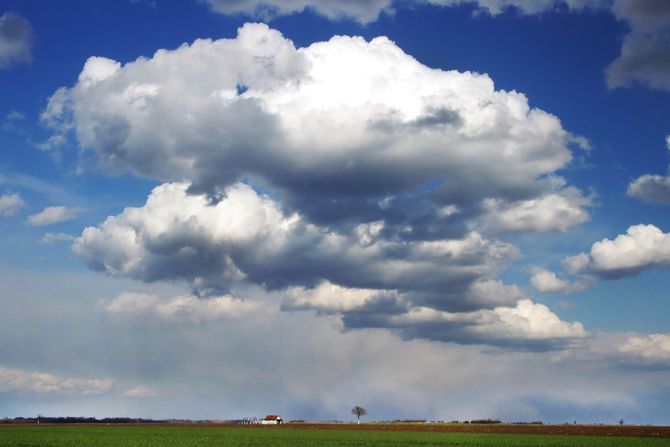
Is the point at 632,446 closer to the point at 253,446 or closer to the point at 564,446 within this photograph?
the point at 564,446

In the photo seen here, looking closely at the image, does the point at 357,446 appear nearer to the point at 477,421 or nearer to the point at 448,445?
the point at 448,445

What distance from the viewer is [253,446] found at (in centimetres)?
7125

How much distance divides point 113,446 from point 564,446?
5241 centimetres

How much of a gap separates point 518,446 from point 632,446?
12.7m

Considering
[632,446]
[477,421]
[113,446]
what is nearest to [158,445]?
[113,446]

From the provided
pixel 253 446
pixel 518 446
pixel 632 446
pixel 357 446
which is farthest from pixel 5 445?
pixel 632 446

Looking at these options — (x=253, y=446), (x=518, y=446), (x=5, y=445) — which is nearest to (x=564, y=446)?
(x=518, y=446)

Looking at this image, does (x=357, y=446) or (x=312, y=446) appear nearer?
(x=312, y=446)

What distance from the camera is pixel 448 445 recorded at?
78625 millimetres

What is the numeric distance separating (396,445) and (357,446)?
5.43 m

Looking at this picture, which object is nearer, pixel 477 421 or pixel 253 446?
pixel 253 446

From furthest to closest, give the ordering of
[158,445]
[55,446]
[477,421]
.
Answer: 1. [477,421]
2. [158,445]
3. [55,446]

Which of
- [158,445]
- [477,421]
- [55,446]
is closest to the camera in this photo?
[55,446]

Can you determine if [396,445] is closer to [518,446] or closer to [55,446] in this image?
[518,446]
